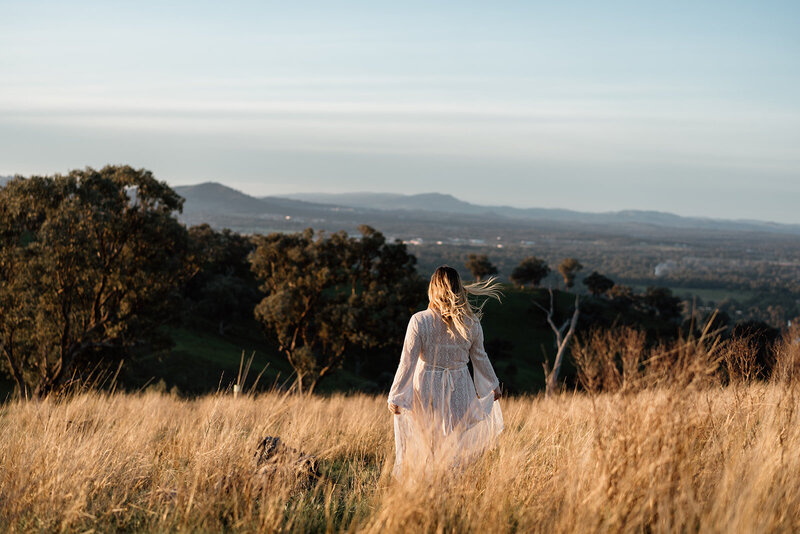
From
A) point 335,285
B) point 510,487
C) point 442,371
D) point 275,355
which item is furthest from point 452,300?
point 275,355

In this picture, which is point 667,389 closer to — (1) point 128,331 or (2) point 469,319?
(2) point 469,319

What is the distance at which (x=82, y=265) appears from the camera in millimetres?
18453

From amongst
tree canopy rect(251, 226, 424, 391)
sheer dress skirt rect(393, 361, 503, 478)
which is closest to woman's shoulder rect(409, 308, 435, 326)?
sheer dress skirt rect(393, 361, 503, 478)

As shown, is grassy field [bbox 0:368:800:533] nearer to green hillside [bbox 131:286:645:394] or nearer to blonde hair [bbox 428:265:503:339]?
blonde hair [bbox 428:265:503:339]

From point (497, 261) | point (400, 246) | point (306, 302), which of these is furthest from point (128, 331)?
point (497, 261)

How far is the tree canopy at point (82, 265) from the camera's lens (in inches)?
707

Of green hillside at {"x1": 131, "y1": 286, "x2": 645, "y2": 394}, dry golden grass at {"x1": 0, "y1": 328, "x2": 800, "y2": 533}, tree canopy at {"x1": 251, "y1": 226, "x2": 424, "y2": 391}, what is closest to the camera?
dry golden grass at {"x1": 0, "y1": 328, "x2": 800, "y2": 533}

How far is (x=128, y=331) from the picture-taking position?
20.6m

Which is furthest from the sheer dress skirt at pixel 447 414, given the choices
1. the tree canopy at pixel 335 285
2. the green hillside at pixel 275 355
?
the tree canopy at pixel 335 285

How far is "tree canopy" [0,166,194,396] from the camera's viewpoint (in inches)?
707

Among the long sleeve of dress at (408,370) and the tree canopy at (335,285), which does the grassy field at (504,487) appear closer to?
the long sleeve of dress at (408,370)

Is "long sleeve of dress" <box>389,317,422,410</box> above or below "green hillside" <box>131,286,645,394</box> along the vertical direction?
above

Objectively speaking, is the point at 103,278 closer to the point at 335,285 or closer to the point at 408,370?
the point at 335,285

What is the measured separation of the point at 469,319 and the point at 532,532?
2.07 meters
